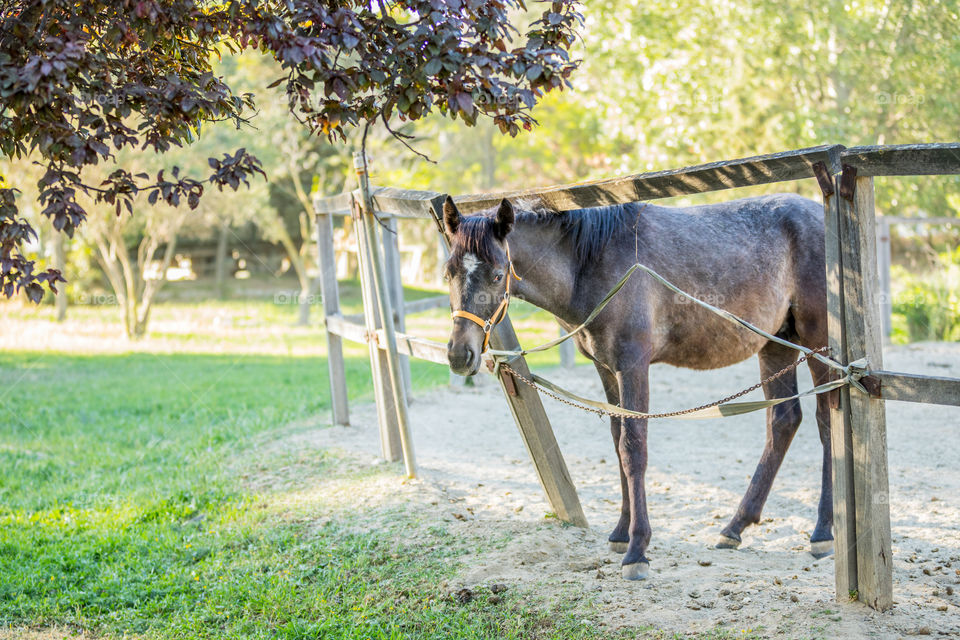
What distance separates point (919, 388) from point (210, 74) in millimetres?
2941

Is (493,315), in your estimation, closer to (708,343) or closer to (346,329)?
(708,343)

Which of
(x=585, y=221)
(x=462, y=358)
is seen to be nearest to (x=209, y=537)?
(x=462, y=358)

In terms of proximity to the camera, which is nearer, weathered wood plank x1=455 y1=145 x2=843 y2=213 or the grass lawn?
weathered wood plank x1=455 y1=145 x2=843 y2=213

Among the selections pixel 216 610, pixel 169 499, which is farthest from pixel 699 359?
pixel 169 499

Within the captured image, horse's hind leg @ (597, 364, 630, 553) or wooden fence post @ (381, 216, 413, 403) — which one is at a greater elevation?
→ wooden fence post @ (381, 216, 413, 403)

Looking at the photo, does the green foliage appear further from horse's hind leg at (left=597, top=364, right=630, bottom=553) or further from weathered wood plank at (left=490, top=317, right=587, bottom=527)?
weathered wood plank at (left=490, top=317, right=587, bottom=527)

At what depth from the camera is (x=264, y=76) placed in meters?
18.3

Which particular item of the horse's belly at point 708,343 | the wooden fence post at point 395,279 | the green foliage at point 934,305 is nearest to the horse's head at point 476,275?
the horse's belly at point 708,343

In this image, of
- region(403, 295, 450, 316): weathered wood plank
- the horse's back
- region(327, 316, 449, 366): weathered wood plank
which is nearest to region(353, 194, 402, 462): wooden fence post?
region(327, 316, 449, 366): weathered wood plank

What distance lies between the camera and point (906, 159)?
2730 millimetres

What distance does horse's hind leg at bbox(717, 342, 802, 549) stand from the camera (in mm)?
4316

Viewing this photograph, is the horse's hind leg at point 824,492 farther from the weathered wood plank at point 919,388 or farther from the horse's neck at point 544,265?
the horse's neck at point 544,265

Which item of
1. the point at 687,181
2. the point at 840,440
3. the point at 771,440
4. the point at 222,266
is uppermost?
the point at 222,266

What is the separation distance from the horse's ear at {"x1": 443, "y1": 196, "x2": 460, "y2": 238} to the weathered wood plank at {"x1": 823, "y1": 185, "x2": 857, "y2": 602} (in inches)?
59.5
